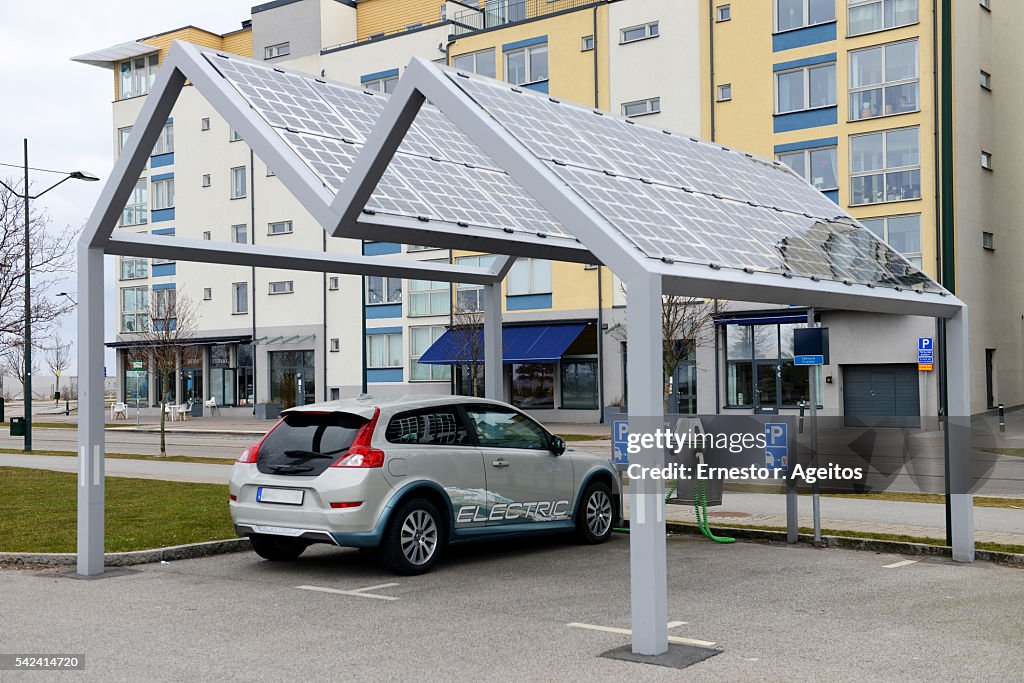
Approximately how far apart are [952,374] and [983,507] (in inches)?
216

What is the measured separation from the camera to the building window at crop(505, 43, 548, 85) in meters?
46.7

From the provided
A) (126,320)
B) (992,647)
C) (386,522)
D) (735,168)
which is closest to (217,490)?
(386,522)

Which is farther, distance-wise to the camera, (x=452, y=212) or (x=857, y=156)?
(x=857, y=156)

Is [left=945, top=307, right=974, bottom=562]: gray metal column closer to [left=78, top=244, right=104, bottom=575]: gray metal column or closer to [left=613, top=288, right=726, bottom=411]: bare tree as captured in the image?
[left=78, top=244, right=104, bottom=575]: gray metal column

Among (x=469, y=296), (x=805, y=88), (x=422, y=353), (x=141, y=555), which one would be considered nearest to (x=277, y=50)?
(x=422, y=353)

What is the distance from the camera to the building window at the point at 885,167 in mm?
37156

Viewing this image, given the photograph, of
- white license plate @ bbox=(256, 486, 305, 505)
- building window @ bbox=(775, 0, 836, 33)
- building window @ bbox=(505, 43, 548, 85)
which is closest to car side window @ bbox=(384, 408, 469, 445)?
white license plate @ bbox=(256, 486, 305, 505)

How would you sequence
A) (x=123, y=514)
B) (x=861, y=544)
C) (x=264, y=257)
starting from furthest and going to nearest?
(x=123, y=514), (x=861, y=544), (x=264, y=257)

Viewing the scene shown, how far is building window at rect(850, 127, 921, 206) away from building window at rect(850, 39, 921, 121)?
806 mm

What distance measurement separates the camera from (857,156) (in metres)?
38.4

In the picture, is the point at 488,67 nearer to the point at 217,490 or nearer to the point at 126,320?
the point at 126,320

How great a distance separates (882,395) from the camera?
3738 cm

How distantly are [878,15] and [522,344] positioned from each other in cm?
1788

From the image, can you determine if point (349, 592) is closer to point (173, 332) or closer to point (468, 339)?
point (468, 339)
